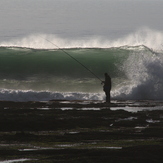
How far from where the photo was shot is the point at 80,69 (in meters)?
38.9

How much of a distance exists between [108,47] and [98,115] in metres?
28.9

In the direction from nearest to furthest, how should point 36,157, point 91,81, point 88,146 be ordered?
point 36,157 → point 88,146 → point 91,81

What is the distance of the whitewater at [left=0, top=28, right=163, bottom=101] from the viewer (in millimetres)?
30000

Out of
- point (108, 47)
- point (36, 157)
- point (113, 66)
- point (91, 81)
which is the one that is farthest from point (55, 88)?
point (36, 157)

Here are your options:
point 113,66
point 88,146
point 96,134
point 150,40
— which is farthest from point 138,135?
point 150,40

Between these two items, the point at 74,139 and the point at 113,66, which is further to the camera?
the point at 113,66

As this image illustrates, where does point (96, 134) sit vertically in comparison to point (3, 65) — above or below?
below

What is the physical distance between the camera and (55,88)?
34.7 metres

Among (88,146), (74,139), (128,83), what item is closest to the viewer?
(88,146)

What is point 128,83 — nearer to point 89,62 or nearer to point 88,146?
point 89,62

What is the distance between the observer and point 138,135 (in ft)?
47.6

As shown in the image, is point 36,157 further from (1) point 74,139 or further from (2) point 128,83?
(2) point 128,83

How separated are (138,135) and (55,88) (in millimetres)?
20325

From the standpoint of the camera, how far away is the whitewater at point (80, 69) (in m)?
30.0
